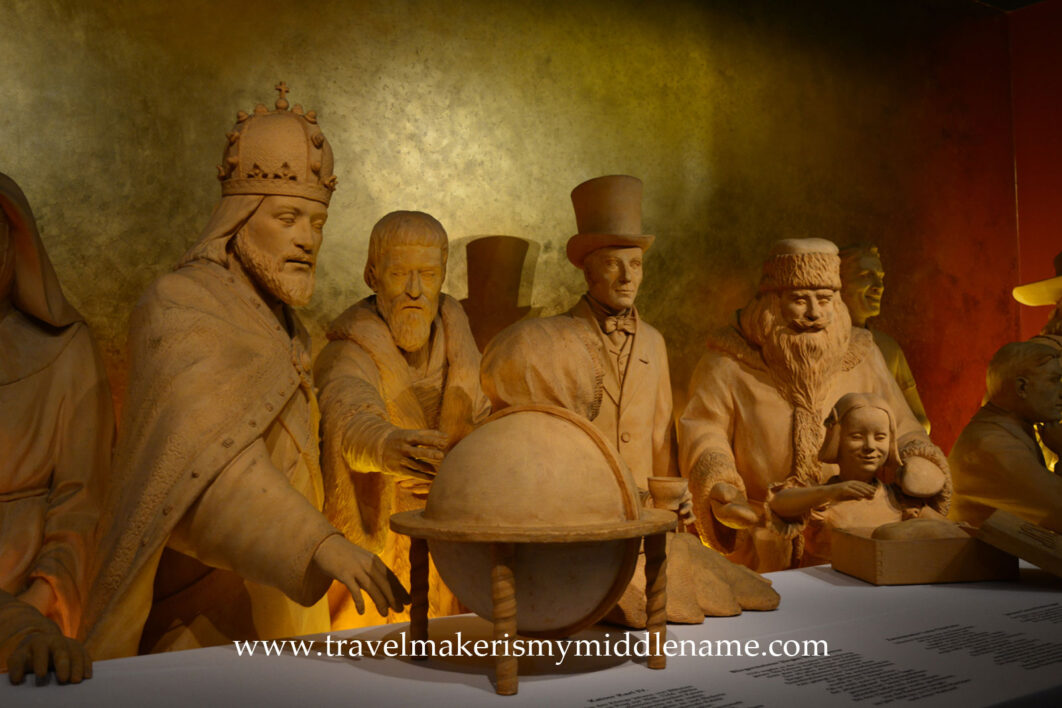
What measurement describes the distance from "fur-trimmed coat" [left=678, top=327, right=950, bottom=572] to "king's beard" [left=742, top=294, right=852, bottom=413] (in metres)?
0.05

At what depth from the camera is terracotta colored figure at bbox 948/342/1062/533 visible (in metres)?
5.23

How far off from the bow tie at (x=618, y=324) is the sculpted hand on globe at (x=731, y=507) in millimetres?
887

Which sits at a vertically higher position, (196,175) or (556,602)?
(196,175)

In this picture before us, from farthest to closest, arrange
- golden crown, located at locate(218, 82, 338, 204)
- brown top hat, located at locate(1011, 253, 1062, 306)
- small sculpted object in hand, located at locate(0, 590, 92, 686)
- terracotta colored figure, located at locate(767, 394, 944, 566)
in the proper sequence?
brown top hat, located at locate(1011, 253, 1062, 306), terracotta colored figure, located at locate(767, 394, 944, 566), golden crown, located at locate(218, 82, 338, 204), small sculpted object in hand, located at locate(0, 590, 92, 686)

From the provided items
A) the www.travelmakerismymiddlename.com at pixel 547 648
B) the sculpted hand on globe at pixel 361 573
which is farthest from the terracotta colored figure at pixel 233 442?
the www.travelmakerismymiddlename.com at pixel 547 648

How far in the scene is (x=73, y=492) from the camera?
369cm

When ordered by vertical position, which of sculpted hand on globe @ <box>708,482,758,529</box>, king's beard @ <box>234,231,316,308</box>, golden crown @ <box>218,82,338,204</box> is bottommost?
sculpted hand on globe @ <box>708,482,758,529</box>

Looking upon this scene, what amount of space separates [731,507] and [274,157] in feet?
8.30

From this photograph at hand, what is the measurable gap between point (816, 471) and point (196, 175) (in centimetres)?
341

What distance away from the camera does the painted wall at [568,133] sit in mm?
4898

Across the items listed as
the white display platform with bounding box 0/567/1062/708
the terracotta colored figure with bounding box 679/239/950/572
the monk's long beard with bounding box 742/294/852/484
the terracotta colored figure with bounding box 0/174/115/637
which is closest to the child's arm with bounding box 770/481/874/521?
the terracotta colored figure with bounding box 679/239/950/572

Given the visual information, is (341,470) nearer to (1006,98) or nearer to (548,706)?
(548,706)

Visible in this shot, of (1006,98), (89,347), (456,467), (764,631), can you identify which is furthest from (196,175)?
(1006,98)

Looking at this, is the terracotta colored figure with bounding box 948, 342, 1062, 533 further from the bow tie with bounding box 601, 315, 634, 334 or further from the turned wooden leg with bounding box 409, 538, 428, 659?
the turned wooden leg with bounding box 409, 538, 428, 659
